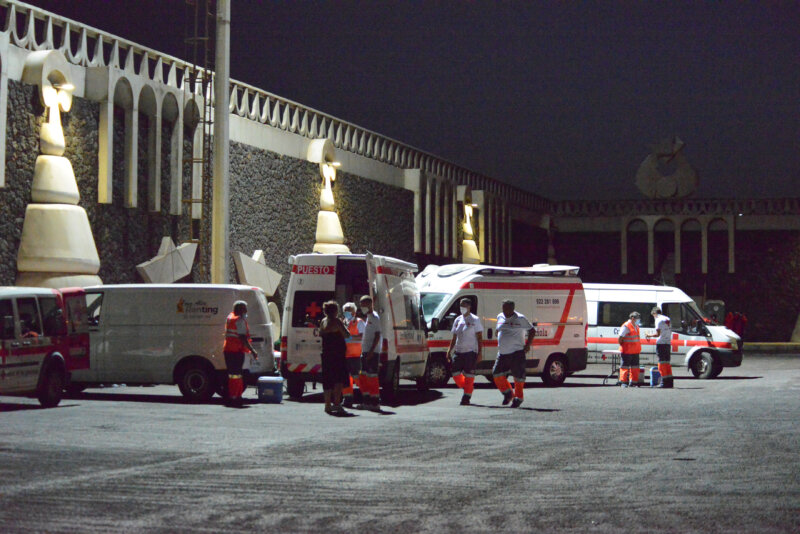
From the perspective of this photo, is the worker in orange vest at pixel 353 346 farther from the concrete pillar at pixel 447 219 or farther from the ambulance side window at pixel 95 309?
the concrete pillar at pixel 447 219

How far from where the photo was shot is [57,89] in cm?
2502

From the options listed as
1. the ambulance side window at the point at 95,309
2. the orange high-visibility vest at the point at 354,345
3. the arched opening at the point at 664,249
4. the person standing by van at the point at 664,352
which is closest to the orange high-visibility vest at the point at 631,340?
the person standing by van at the point at 664,352

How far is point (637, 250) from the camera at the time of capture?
69.1 meters

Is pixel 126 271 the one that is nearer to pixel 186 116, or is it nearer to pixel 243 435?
pixel 186 116

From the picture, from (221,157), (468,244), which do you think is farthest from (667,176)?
(221,157)

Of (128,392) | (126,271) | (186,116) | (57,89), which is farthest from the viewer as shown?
(186,116)

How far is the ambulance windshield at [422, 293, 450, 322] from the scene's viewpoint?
25.4m

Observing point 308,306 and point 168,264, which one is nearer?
point 308,306

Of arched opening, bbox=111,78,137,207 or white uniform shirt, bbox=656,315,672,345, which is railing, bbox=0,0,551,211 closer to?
arched opening, bbox=111,78,137,207

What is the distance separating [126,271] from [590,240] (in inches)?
1798

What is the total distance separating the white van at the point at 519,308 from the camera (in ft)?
82.6

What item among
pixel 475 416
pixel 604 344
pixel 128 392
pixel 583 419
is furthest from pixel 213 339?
pixel 604 344

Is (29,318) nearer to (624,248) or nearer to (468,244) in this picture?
(468,244)

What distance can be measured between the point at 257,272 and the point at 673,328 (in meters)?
11.0
